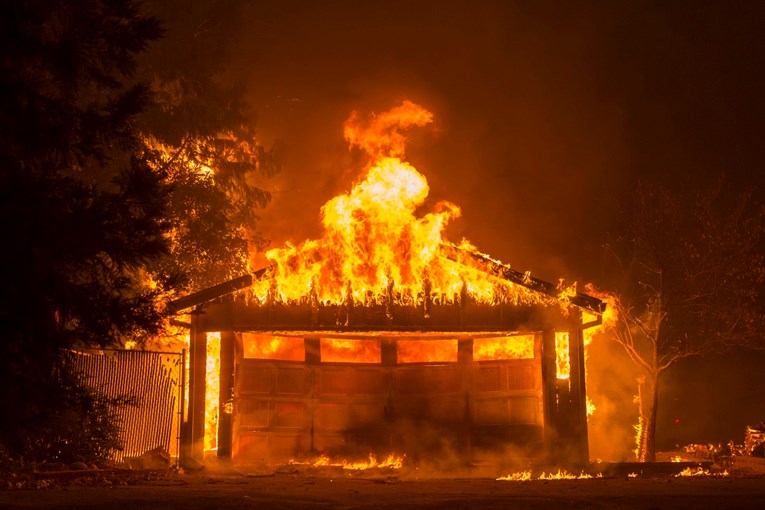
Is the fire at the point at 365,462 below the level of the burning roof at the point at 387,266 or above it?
below

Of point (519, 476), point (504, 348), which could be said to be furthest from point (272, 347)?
point (519, 476)

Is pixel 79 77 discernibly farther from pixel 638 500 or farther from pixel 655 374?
pixel 655 374

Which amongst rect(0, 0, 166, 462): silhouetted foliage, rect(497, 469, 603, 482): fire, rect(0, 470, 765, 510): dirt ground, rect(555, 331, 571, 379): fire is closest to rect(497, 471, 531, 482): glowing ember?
rect(497, 469, 603, 482): fire

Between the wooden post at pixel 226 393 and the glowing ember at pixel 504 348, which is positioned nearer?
the wooden post at pixel 226 393

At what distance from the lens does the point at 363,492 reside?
12844 millimetres

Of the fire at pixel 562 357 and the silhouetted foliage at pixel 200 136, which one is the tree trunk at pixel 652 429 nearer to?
the fire at pixel 562 357

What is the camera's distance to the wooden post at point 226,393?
1708cm

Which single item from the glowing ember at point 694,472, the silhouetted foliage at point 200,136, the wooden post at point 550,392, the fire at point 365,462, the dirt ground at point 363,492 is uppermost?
the silhouetted foliage at point 200,136

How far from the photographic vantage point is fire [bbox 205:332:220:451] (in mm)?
17453

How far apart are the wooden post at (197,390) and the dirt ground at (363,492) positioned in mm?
914

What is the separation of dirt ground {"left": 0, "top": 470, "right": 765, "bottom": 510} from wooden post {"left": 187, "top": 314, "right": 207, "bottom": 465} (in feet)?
3.00

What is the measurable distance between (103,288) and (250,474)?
317 inches

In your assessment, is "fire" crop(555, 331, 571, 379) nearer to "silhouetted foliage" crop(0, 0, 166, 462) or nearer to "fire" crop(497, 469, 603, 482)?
"fire" crop(497, 469, 603, 482)

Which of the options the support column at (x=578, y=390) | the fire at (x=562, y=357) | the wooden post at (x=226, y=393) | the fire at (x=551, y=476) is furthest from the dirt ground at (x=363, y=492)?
the fire at (x=562, y=357)
